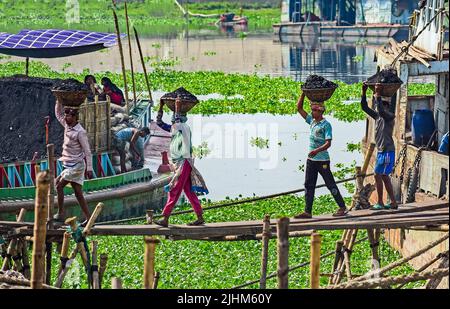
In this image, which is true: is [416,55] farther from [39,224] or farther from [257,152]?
[257,152]

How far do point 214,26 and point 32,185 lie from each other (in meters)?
52.3

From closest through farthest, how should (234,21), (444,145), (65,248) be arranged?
(65,248) < (444,145) < (234,21)

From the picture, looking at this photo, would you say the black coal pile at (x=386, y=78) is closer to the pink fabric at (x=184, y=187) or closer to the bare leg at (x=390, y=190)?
the bare leg at (x=390, y=190)

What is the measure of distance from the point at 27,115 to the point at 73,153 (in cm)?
592

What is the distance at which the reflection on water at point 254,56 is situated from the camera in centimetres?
4291

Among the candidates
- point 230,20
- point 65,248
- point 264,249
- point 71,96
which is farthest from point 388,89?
point 230,20

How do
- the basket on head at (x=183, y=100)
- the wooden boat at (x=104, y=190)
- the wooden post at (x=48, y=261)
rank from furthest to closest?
the wooden boat at (x=104, y=190) < the wooden post at (x=48, y=261) < the basket on head at (x=183, y=100)

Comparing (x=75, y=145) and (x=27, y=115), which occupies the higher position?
(x=75, y=145)

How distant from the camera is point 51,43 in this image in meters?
19.4

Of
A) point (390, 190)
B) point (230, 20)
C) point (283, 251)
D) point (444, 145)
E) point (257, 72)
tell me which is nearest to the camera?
point (283, 251)

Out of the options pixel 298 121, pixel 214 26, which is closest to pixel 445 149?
pixel 298 121

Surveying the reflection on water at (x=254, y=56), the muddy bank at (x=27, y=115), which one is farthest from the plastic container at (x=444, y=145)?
the reflection on water at (x=254, y=56)

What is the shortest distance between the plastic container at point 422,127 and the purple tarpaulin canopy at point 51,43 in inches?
245

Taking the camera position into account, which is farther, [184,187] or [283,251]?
[184,187]
